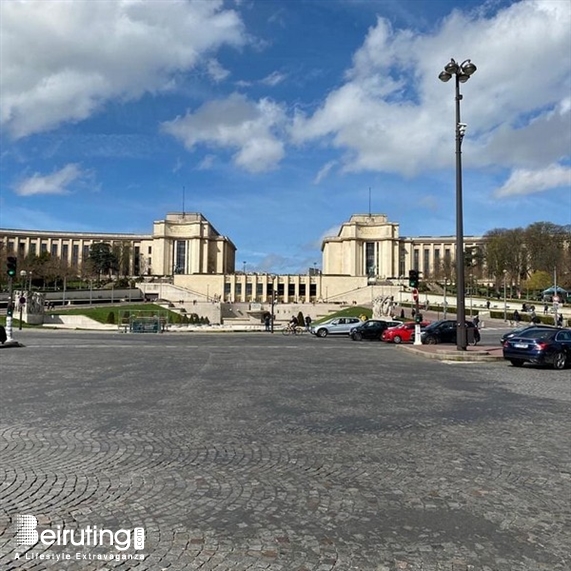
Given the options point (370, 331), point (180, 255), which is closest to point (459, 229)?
point (370, 331)

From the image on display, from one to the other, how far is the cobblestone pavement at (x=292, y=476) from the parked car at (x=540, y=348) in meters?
6.52

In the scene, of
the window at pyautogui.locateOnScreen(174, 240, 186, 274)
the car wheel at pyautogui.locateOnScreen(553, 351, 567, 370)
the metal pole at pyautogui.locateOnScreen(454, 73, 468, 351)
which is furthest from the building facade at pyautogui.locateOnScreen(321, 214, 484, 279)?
the car wheel at pyautogui.locateOnScreen(553, 351, 567, 370)

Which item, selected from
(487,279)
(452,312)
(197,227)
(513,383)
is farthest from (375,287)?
(513,383)

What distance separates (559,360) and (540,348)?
0.88 m

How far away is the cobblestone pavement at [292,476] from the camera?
402 centimetres

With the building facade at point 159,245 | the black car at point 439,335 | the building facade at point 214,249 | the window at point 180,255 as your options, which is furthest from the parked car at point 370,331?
the window at point 180,255

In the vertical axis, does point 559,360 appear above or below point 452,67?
below

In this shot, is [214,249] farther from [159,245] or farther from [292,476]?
[292,476]

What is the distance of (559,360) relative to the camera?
18.2 m

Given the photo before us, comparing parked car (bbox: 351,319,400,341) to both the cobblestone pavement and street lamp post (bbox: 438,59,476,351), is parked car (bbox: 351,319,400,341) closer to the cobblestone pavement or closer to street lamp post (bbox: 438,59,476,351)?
street lamp post (bbox: 438,59,476,351)

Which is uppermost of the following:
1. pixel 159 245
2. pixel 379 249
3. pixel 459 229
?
pixel 159 245

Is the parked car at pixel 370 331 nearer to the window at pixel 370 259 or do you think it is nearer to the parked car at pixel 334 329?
the parked car at pixel 334 329

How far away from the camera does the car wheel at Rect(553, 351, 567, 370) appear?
59.8ft

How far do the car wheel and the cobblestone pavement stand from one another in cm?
691
